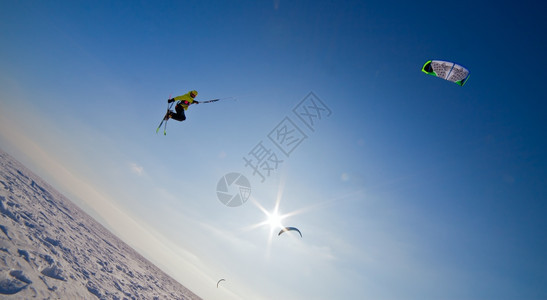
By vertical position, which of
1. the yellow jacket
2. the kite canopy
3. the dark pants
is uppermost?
the kite canopy

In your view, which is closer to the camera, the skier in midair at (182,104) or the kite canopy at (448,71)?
the skier in midair at (182,104)

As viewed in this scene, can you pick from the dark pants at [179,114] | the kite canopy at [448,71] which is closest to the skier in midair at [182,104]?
the dark pants at [179,114]

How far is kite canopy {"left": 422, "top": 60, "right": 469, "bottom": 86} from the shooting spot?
12594 millimetres

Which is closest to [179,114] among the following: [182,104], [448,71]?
[182,104]

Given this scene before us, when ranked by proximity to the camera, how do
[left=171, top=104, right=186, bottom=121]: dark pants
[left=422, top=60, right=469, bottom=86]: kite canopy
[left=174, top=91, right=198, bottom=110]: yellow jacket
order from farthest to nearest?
[left=422, top=60, right=469, bottom=86]: kite canopy < [left=171, top=104, right=186, bottom=121]: dark pants < [left=174, top=91, right=198, bottom=110]: yellow jacket

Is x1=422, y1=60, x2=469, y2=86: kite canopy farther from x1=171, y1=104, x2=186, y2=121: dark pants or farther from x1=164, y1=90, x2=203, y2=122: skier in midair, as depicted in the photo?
x1=171, y1=104, x2=186, y2=121: dark pants

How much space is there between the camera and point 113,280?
11.7 metres

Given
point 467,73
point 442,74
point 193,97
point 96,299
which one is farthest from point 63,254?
point 467,73

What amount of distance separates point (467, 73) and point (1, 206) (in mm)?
24176

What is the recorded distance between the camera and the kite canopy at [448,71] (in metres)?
12.6

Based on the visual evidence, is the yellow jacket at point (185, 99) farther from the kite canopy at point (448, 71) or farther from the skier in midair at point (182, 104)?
the kite canopy at point (448, 71)

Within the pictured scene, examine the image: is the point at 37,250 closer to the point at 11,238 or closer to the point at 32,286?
the point at 11,238

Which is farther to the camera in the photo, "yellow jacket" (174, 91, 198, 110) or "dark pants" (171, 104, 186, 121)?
"dark pants" (171, 104, 186, 121)

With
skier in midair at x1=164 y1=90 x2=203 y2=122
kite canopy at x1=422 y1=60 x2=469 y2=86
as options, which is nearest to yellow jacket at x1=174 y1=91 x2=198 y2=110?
skier in midair at x1=164 y1=90 x2=203 y2=122
